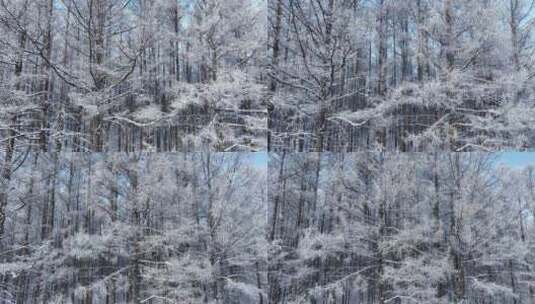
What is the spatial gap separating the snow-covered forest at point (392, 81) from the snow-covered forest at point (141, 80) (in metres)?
0.24

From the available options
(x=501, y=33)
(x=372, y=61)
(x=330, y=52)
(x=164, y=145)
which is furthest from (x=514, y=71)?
(x=164, y=145)

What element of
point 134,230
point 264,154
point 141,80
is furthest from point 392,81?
point 134,230

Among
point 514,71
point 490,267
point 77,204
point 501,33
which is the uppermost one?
point 501,33

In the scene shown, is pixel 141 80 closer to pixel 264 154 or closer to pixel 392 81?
pixel 264 154

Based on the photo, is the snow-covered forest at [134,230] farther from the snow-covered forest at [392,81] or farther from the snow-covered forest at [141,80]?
the snow-covered forest at [392,81]

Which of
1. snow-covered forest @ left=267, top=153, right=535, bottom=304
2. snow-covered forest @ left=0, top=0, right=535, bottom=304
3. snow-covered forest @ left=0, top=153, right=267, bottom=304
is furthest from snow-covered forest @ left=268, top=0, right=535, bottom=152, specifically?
snow-covered forest @ left=0, top=153, right=267, bottom=304

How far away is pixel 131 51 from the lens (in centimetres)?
371

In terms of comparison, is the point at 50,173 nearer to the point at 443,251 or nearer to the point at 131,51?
the point at 131,51

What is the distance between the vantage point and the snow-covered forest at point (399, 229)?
12.1 feet

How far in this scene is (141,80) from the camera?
12.1 ft

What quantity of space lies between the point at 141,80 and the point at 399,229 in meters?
2.11

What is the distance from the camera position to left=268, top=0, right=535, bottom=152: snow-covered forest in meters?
3.67

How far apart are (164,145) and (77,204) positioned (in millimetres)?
767

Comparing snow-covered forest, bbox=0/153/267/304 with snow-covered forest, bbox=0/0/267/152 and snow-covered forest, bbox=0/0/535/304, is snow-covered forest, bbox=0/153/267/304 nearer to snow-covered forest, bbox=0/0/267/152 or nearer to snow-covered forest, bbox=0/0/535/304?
snow-covered forest, bbox=0/0/535/304
